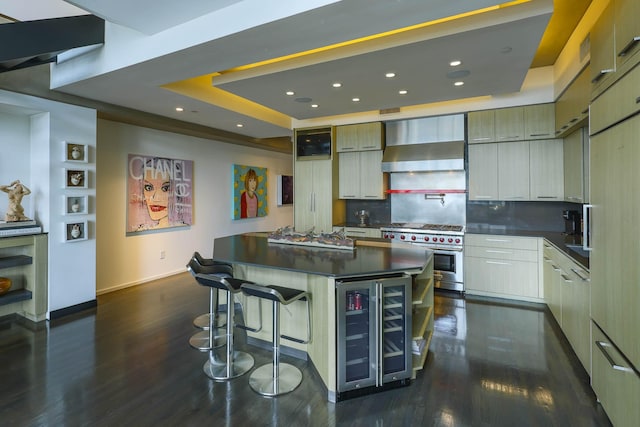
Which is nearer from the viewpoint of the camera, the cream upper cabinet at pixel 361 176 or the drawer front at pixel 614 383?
the drawer front at pixel 614 383

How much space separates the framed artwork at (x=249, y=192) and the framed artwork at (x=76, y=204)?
3078mm

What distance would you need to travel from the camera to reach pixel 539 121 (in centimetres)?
425

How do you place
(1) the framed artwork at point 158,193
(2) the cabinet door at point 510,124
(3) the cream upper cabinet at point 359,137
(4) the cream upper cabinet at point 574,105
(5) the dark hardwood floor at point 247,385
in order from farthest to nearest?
(3) the cream upper cabinet at point 359,137 < (1) the framed artwork at point 158,193 < (2) the cabinet door at point 510,124 < (4) the cream upper cabinet at point 574,105 < (5) the dark hardwood floor at point 247,385

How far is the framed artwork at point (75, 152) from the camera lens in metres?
3.80

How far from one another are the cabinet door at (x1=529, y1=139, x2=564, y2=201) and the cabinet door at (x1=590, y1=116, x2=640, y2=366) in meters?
2.38

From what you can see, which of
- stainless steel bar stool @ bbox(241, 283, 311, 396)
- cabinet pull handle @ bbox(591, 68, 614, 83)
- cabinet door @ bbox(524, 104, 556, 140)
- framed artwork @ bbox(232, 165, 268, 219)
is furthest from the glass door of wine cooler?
framed artwork @ bbox(232, 165, 268, 219)

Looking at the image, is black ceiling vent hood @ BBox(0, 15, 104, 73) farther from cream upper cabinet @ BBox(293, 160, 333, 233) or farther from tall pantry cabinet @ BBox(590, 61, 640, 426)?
tall pantry cabinet @ BBox(590, 61, 640, 426)

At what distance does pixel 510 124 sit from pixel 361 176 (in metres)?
2.18

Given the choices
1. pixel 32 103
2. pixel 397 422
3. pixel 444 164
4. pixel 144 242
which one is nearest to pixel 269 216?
pixel 144 242

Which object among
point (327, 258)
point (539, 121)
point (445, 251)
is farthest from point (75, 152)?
point (539, 121)

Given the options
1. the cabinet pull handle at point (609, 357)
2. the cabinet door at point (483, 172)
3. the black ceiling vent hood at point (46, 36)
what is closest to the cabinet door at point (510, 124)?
the cabinet door at point (483, 172)

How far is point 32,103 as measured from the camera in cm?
353

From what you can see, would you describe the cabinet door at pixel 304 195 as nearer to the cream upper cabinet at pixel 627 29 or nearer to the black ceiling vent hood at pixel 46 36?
the black ceiling vent hood at pixel 46 36

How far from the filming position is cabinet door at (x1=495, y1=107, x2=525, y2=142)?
4.34 meters
